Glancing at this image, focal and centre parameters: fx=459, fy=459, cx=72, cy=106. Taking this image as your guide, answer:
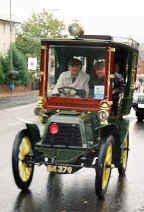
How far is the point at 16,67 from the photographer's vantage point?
41.5m

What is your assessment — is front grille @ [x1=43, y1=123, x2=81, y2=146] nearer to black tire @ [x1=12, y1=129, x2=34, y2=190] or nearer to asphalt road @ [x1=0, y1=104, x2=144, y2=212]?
black tire @ [x1=12, y1=129, x2=34, y2=190]

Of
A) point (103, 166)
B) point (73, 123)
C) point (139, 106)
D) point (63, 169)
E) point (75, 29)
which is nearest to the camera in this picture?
point (103, 166)

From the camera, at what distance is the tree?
52.9 m

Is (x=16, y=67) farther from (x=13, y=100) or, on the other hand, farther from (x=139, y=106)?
(x=139, y=106)

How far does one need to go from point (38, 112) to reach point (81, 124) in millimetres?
838

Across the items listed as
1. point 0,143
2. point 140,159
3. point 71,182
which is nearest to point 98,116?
point 71,182

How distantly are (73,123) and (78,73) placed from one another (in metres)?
1.03

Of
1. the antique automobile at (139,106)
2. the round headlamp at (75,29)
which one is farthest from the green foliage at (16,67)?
the round headlamp at (75,29)

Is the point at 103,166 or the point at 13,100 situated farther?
the point at 13,100

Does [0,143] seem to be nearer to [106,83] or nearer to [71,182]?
[71,182]

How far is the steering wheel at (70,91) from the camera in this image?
727 cm

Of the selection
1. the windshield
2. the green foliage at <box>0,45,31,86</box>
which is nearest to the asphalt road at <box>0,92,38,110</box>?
the green foliage at <box>0,45,31,86</box>

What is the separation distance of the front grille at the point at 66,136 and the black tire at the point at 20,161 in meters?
0.36

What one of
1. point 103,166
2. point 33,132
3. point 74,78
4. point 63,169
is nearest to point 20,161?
point 33,132
